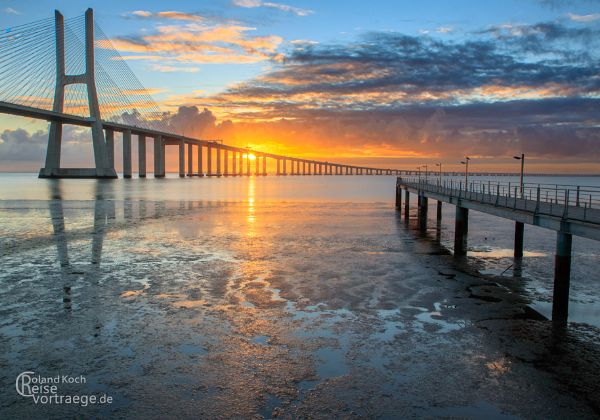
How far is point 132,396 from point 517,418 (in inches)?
268

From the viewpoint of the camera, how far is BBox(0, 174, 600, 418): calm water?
8977 millimetres

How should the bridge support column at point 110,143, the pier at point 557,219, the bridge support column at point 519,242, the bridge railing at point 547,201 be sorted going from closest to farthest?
the pier at point 557,219 → the bridge railing at point 547,201 → the bridge support column at point 519,242 → the bridge support column at point 110,143

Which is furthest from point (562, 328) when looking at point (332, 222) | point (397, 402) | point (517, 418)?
point (332, 222)

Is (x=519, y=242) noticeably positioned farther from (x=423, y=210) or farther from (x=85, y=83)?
(x=85, y=83)

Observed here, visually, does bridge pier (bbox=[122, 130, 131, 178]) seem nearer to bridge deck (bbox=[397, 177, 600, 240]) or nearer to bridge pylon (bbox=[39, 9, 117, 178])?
bridge pylon (bbox=[39, 9, 117, 178])

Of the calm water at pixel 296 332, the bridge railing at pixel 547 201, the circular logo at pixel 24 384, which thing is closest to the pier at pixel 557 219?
the bridge railing at pixel 547 201

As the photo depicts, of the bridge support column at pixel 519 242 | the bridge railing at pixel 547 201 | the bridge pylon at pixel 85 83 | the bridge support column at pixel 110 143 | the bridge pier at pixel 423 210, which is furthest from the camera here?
the bridge support column at pixel 110 143

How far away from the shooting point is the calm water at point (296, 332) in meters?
8.98

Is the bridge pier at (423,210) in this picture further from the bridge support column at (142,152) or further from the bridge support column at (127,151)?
the bridge support column at (142,152)

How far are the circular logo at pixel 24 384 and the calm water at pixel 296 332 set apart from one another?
0.53 feet

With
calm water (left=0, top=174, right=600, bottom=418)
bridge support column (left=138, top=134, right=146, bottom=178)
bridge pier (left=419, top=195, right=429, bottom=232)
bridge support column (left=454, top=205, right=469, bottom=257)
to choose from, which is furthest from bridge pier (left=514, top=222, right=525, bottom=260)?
bridge support column (left=138, top=134, right=146, bottom=178)

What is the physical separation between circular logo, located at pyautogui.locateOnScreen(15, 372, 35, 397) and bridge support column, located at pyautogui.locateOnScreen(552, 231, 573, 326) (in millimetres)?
12918

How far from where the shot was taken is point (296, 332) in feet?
41.0

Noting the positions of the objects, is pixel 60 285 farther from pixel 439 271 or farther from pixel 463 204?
pixel 463 204
